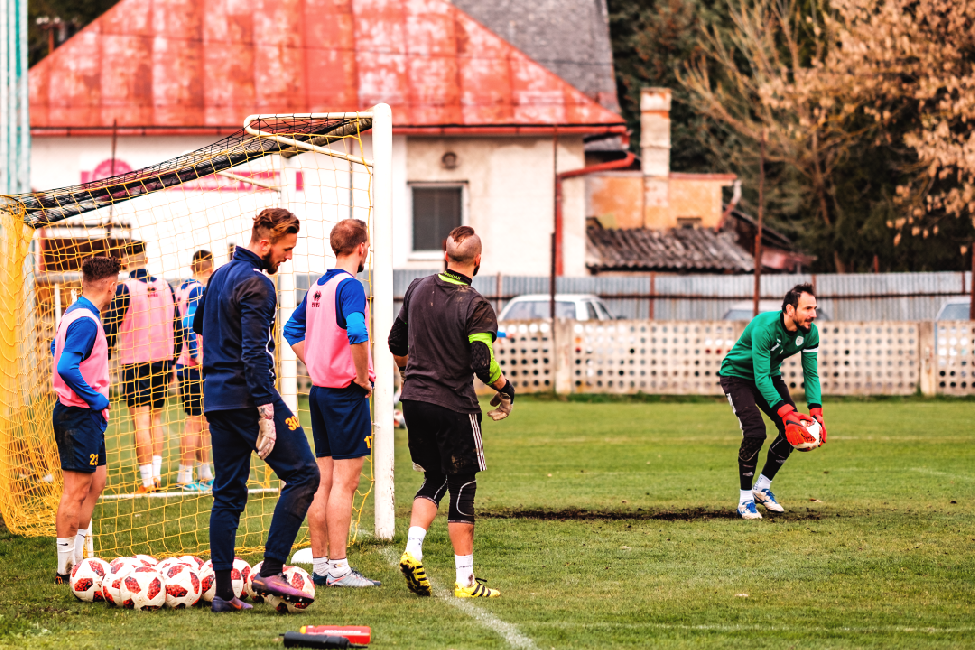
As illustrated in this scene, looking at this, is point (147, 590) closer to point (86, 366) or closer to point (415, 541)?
point (415, 541)

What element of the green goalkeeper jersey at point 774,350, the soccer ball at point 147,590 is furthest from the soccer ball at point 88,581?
the green goalkeeper jersey at point 774,350

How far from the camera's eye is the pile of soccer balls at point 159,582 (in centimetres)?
668

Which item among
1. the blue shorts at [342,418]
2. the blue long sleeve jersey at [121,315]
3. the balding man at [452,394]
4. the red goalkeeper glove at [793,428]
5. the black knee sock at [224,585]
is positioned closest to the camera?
the black knee sock at [224,585]

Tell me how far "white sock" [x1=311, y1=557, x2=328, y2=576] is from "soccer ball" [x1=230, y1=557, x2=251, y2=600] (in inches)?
20.8

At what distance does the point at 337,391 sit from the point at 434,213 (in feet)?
68.4

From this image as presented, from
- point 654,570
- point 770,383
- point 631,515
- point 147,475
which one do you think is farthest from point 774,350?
point 147,475

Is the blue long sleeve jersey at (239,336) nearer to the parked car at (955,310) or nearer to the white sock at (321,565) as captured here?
the white sock at (321,565)

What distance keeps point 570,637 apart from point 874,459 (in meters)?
8.71

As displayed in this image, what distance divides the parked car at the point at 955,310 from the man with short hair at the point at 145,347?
18.0 metres

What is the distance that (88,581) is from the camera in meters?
6.80

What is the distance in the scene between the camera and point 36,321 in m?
11.0

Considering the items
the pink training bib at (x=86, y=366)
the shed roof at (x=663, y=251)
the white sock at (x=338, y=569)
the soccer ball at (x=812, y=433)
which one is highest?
the shed roof at (x=663, y=251)

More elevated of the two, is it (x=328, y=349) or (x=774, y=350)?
(x=328, y=349)

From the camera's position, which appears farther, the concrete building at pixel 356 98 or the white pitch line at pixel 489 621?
the concrete building at pixel 356 98
